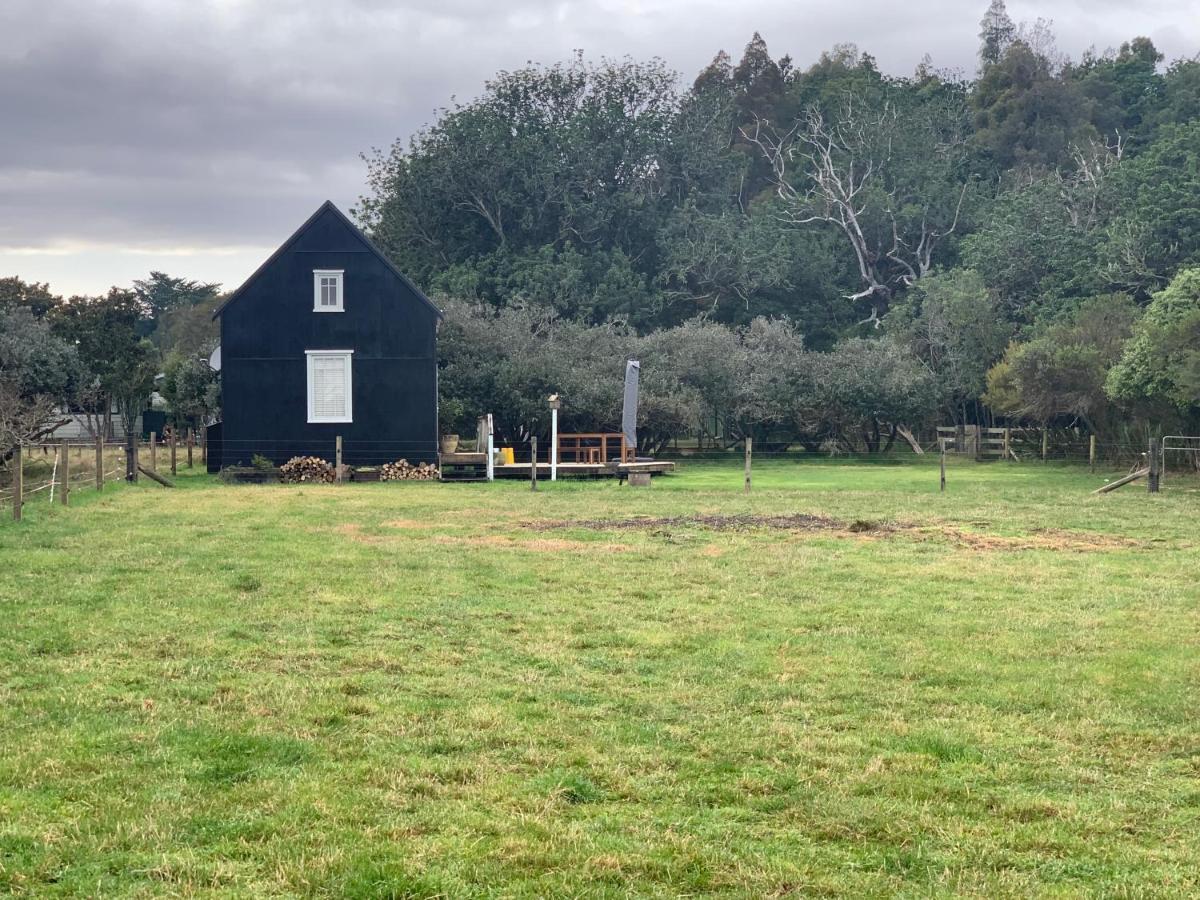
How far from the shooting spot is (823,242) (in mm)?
63812

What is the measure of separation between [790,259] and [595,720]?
2201 inches

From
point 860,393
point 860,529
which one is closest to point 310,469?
point 860,529

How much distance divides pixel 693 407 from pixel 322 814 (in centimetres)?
3325

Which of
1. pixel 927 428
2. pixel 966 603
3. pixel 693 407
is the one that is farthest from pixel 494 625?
pixel 927 428

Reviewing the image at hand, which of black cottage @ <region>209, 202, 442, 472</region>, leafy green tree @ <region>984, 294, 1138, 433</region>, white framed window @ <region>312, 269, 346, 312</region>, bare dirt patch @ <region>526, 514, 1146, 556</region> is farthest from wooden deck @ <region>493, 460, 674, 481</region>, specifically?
leafy green tree @ <region>984, 294, 1138, 433</region>

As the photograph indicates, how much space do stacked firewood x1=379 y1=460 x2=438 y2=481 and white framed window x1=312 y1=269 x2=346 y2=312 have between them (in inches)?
174

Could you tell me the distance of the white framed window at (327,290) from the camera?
33.5 m

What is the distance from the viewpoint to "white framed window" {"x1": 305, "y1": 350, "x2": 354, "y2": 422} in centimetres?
3344

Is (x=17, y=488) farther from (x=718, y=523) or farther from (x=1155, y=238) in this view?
(x=1155, y=238)

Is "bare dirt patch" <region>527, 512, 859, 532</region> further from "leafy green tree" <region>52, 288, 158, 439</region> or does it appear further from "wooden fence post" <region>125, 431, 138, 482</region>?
"leafy green tree" <region>52, 288, 158, 439</region>

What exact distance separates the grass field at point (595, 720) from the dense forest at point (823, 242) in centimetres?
2011

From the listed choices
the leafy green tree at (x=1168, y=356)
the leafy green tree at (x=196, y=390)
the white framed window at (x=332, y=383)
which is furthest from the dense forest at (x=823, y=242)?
the leafy green tree at (x=196, y=390)

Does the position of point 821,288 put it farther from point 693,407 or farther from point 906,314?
point 693,407

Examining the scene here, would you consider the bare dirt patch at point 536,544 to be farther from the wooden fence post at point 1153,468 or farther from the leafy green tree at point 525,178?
the leafy green tree at point 525,178
